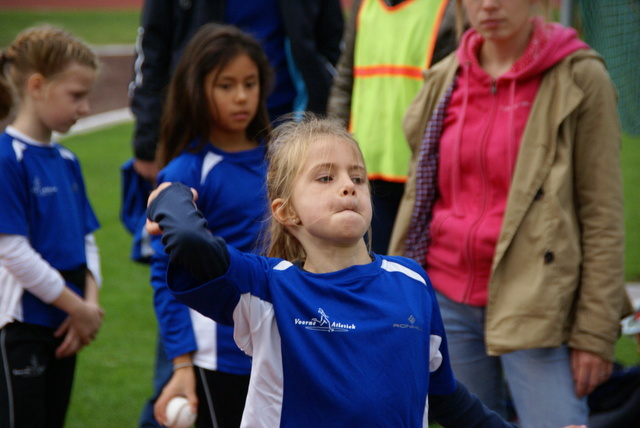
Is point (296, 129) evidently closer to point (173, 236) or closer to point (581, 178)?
point (173, 236)

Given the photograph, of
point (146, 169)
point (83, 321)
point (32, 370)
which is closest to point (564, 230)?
point (83, 321)

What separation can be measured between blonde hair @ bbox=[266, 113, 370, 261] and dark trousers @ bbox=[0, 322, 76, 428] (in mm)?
1224

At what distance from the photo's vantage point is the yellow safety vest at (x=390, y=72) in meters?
3.46

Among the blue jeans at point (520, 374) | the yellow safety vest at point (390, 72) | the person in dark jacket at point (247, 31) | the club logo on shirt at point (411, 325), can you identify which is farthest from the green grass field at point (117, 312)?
the club logo on shirt at point (411, 325)

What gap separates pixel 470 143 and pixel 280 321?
3.81ft

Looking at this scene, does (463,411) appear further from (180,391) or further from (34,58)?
(34,58)

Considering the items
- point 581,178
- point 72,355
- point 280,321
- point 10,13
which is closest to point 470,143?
point 581,178

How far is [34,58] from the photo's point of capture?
3.36m

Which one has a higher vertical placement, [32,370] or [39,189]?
[39,189]

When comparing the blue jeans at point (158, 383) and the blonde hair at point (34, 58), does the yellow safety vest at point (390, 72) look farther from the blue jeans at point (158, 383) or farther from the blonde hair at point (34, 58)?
the blue jeans at point (158, 383)

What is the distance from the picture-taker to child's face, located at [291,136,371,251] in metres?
2.03

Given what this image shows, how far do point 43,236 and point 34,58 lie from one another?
0.70 metres

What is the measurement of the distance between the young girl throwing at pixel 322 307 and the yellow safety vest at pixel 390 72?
4.50ft

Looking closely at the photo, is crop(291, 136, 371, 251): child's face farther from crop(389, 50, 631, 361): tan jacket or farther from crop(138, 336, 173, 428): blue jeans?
crop(138, 336, 173, 428): blue jeans
